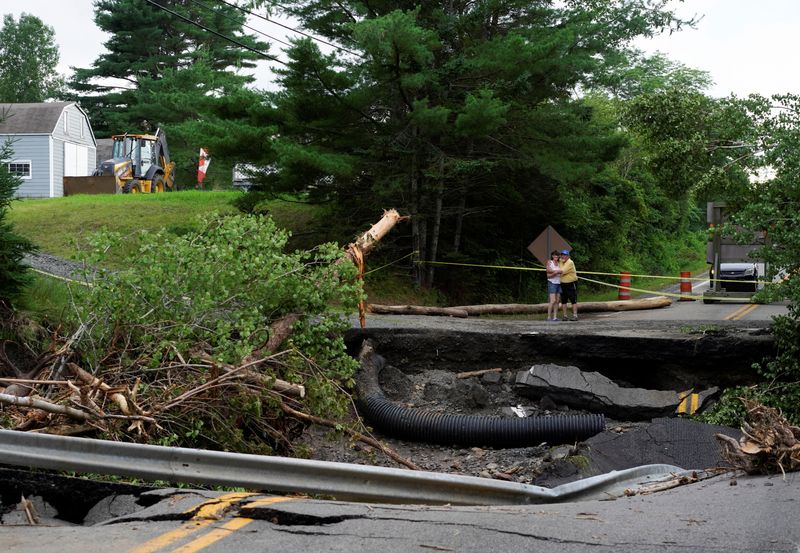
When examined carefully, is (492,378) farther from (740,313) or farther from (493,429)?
(740,313)

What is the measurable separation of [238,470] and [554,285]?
13.4 metres

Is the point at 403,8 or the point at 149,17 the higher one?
the point at 149,17

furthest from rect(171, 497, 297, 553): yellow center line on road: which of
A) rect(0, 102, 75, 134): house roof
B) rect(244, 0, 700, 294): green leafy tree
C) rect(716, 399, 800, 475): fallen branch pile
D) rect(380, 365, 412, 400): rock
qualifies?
rect(0, 102, 75, 134): house roof

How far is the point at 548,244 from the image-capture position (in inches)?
772

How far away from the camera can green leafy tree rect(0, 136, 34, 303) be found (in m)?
9.95

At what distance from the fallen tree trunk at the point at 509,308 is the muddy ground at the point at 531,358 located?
328 cm

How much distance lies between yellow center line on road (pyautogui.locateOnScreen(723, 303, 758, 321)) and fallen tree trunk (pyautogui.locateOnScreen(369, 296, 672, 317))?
6.25 feet

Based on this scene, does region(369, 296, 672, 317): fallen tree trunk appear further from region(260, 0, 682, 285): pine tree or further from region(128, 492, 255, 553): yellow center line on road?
region(128, 492, 255, 553): yellow center line on road

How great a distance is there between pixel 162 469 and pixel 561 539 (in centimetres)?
237

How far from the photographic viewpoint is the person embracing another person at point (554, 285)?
704 inches

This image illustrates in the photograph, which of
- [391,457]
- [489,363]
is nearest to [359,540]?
[391,457]

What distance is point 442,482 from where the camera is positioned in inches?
208

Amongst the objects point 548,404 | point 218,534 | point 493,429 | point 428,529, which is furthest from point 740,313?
point 218,534

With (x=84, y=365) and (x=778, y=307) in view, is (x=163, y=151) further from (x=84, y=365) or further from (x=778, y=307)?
(x=84, y=365)
